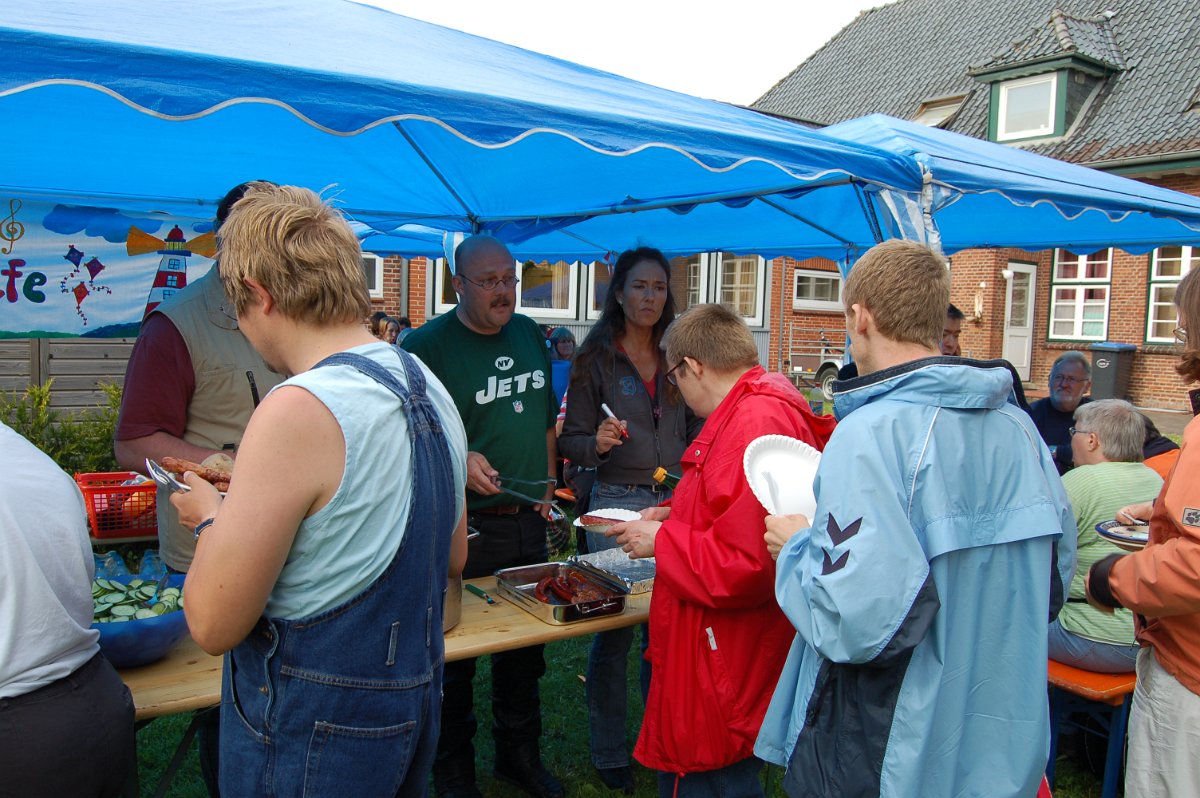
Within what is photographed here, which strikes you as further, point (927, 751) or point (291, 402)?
point (927, 751)

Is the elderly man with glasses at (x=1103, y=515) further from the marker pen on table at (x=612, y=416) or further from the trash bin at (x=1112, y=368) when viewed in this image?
the trash bin at (x=1112, y=368)

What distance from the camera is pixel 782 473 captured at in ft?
6.45

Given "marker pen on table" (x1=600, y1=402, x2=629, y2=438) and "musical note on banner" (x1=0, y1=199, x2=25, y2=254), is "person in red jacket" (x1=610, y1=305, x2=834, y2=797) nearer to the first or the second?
"marker pen on table" (x1=600, y1=402, x2=629, y2=438)

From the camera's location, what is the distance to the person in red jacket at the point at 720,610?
6.64 ft

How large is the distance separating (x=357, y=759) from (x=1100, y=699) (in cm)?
279

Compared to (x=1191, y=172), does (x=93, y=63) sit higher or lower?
lower

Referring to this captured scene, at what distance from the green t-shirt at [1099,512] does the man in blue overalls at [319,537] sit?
9.11 ft

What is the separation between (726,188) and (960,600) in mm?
2835

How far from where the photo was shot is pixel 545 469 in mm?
3398

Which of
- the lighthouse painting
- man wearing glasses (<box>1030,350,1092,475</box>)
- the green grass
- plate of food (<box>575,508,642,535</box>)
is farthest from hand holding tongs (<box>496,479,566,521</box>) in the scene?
the lighthouse painting

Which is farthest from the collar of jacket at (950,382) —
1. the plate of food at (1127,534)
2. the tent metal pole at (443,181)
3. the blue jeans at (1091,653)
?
the tent metal pole at (443,181)

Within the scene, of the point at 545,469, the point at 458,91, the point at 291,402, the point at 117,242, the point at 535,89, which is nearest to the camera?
the point at 291,402

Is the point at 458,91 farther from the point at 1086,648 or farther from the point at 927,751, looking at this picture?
the point at 1086,648

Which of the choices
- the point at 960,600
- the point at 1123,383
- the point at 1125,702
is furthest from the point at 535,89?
the point at 1123,383
